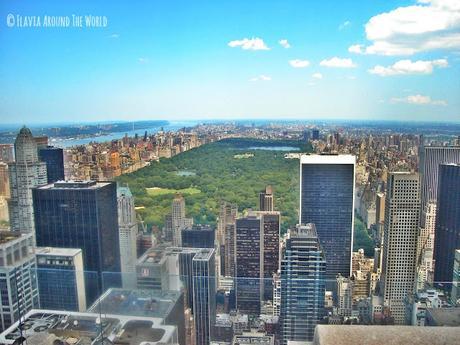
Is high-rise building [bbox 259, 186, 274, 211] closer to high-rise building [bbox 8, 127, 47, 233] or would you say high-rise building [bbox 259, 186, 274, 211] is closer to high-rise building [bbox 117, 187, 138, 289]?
high-rise building [bbox 117, 187, 138, 289]

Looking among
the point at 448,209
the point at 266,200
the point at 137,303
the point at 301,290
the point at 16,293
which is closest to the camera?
the point at 137,303

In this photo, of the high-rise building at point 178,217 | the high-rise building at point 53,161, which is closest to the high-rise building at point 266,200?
the high-rise building at point 178,217

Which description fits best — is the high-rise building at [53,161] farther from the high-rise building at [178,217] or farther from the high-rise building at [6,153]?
the high-rise building at [178,217]

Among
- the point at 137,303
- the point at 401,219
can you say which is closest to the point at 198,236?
the point at 401,219

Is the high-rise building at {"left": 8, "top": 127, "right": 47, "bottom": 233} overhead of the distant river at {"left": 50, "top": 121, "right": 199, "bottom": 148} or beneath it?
beneath

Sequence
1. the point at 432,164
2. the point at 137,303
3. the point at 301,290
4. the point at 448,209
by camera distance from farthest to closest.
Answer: the point at 448,209
the point at 432,164
the point at 301,290
the point at 137,303

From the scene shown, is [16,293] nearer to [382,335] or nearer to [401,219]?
[382,335]

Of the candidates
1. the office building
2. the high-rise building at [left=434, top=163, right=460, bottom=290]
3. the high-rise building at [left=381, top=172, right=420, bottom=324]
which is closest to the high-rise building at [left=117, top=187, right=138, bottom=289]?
the office building
